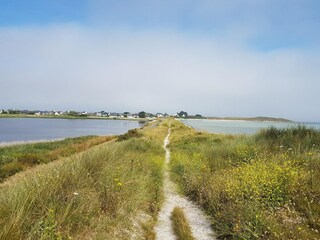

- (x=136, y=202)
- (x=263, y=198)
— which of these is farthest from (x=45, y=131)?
(x=263, y=198)

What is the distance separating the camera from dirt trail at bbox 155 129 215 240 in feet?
25.2

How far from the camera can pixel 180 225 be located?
26.4 feet

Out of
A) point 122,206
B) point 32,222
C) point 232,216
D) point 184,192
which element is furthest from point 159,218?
point 32,222

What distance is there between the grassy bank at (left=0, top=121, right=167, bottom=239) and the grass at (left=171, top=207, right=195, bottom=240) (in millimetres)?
596

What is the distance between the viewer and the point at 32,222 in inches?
223

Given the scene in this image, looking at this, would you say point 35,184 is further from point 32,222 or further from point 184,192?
point 184,192

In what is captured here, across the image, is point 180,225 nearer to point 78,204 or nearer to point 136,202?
point 136,202

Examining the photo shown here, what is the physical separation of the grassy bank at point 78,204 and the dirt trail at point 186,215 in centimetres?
30

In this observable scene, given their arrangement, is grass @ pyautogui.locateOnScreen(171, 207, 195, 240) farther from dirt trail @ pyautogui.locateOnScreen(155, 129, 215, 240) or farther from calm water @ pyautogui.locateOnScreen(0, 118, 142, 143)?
calm water @ pyautogui.locateOnScreen(0, 118, 142, 143)

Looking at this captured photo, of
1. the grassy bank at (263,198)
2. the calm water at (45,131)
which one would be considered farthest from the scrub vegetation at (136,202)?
the calm water at (45,131)

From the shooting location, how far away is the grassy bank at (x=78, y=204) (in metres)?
5.51

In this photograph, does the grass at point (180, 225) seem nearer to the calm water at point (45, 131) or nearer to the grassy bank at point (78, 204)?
the grassy bank at point (78, 204)

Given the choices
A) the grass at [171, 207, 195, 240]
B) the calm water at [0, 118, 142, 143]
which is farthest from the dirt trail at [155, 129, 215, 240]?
the calm water at [0, 118, 142, 143]

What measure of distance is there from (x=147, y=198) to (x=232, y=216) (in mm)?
3075
